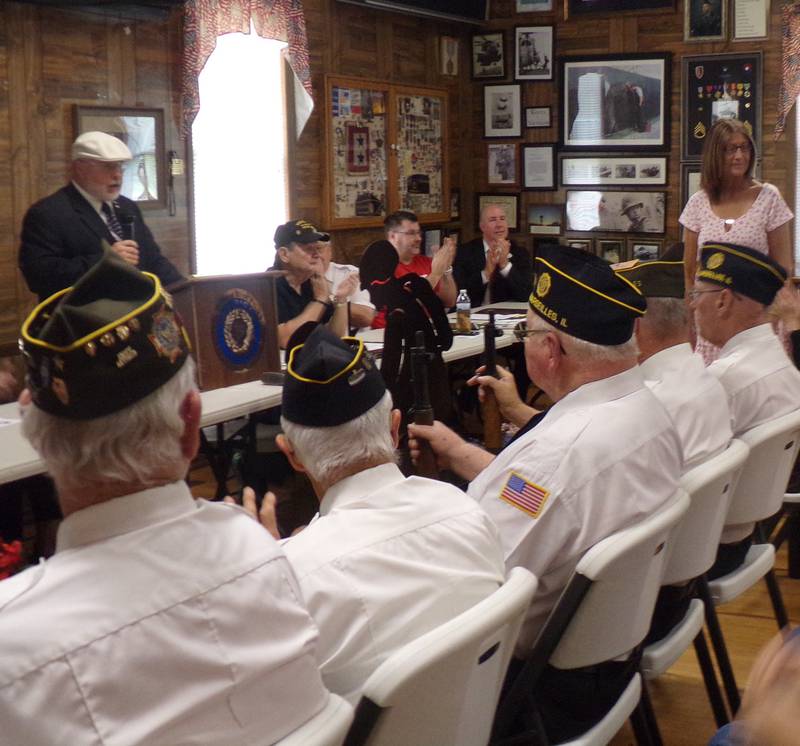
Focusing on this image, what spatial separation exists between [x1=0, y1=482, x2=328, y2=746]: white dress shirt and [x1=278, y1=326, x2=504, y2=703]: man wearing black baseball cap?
187mm

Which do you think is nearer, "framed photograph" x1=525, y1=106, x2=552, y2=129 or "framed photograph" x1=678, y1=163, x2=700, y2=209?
"framed photograph" x1=678, y1=163, x2=700, y2=209

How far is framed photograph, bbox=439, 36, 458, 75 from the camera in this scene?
8.55 m

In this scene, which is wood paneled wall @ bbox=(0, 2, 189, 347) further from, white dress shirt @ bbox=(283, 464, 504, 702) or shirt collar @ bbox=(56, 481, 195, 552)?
shirt collar @ bbox=(56, 481, 195, 552)

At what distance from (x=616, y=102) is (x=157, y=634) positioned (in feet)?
25.4

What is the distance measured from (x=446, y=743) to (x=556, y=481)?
0.67m

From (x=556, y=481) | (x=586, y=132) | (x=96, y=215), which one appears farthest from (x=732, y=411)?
(x=586, y=132)

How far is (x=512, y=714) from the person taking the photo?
6.72 ft

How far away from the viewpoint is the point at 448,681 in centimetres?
151

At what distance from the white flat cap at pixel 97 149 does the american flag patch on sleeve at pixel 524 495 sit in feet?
10.9

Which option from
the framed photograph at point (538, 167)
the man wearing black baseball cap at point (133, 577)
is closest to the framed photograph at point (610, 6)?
the framed photograph at point (538, 167)

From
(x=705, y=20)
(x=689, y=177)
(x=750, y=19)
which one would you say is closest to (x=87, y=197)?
(x=689, y=177)

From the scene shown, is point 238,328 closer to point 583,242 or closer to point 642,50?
point 583,242

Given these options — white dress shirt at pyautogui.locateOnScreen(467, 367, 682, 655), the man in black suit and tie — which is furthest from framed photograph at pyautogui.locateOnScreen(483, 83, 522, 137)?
white dress shirt at pyautogui.locateOnScreen(467, 367, 682, 655)

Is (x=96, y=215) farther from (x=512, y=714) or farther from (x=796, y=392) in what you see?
(x=512, y=714)
